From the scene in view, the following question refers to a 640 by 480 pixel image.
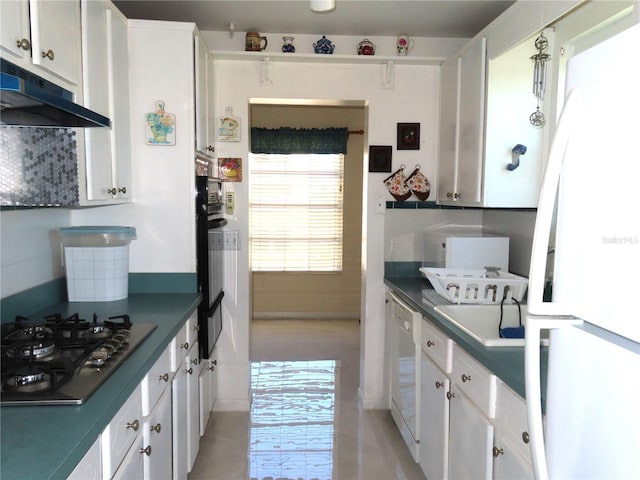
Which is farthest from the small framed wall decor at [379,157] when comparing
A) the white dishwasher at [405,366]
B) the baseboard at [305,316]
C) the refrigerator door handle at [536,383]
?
the baseboard at [305,316]

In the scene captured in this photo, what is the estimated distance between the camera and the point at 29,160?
68.4 inches

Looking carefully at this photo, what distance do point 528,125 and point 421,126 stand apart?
90 cm

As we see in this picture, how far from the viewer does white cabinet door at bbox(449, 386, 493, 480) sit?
5.37 ft

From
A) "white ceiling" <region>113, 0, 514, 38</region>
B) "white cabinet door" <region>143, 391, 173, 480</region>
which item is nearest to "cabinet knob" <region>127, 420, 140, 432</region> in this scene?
"white cabinet door" <region>143, 391, 173, 480</region>

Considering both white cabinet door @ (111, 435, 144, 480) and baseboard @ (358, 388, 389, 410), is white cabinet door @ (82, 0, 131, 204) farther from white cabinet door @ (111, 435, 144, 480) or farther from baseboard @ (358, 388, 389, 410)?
baseboard @ (358, 388, 389, 410)

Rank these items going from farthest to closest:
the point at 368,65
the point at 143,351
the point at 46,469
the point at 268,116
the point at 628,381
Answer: the point at 268,116, the point at 368,65, the point at 143,351, the point at 46,469, the point at 628,381

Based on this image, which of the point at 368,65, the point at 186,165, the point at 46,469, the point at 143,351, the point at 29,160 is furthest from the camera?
the point at 368,65

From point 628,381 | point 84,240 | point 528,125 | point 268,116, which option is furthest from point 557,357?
point 268,116

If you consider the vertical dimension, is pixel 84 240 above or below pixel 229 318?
above

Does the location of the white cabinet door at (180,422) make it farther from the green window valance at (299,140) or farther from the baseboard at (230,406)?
the green window valance at (299,140)

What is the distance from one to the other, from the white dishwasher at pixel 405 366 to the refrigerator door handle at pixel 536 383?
150cm

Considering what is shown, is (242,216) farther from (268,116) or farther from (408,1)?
(268,116)

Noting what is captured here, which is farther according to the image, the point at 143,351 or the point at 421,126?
the point at 421,126

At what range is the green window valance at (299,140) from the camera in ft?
17.3
